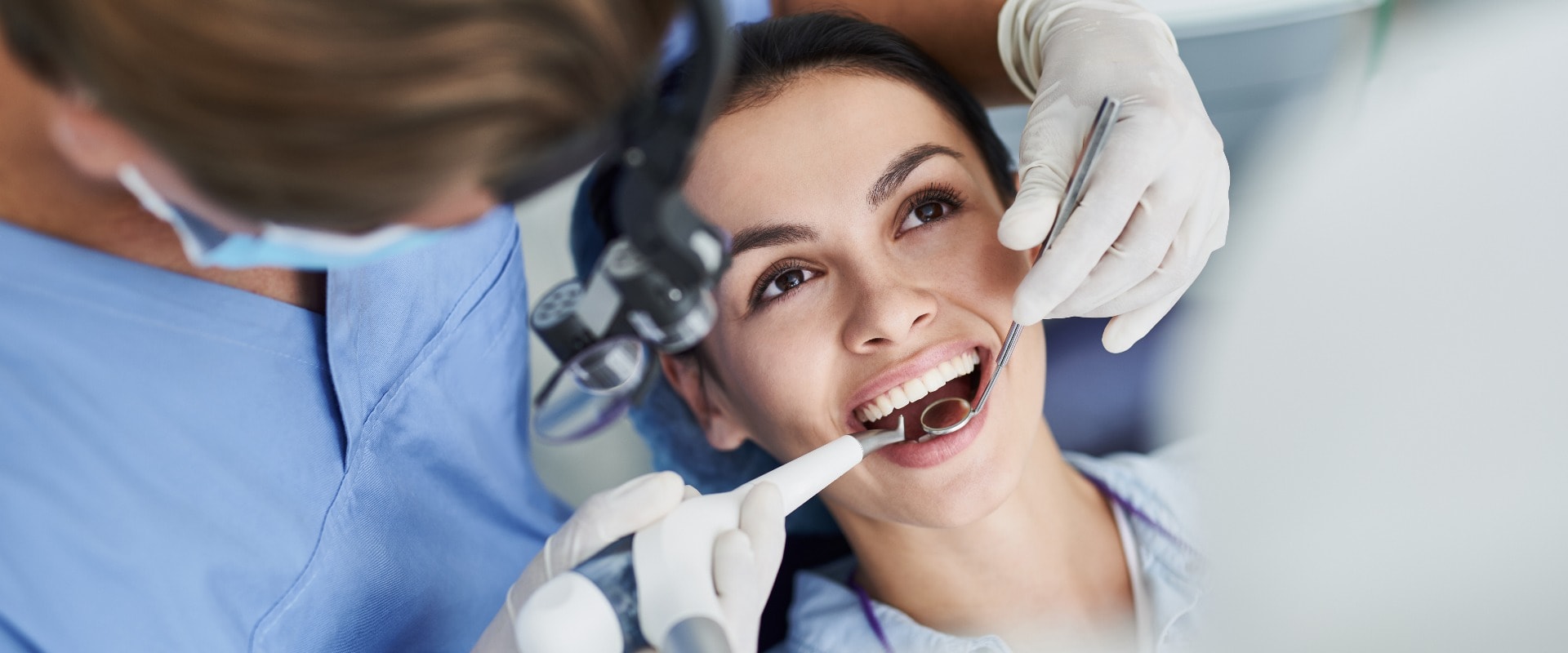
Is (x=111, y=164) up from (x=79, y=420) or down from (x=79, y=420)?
up

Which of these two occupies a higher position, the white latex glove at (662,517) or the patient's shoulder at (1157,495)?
the white latex glove at (662,517)

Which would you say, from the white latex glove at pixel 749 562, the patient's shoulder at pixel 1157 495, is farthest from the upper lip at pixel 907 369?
the patient's shoulder at pixel 1157 495

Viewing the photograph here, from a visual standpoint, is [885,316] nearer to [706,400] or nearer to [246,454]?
[706,400]

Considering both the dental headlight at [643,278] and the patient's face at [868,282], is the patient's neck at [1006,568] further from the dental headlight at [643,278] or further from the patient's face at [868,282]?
the dental headlight at [643,278]

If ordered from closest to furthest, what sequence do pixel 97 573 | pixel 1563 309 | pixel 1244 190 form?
pixel 1563 309 → pixel 97 573 → pixel 1244 190

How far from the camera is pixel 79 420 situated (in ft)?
2.97

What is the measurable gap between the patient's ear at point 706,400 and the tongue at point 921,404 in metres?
0.23

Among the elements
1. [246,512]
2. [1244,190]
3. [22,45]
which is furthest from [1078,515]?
[22,45]

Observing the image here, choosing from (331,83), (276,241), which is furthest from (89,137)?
(331,83)

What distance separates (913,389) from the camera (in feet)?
3.98

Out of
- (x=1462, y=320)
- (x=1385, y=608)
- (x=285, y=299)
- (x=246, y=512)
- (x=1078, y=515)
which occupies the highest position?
(x=1462, y=320)

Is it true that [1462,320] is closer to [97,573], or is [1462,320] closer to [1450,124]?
[1450,124]

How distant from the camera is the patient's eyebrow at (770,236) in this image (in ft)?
3.95

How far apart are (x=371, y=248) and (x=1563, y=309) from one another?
0.79 metres
